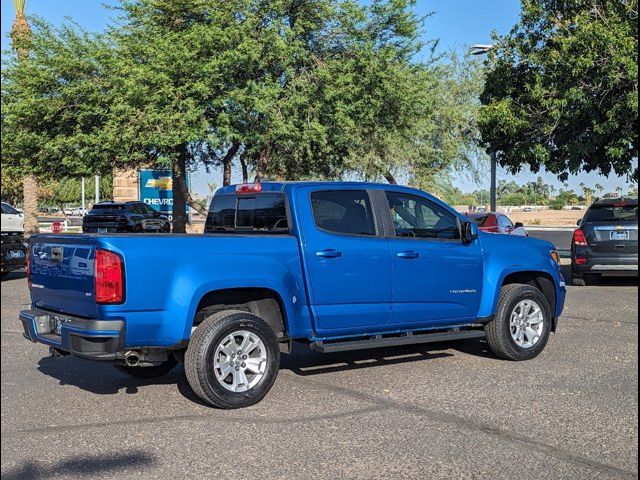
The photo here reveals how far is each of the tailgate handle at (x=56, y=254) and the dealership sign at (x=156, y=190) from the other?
3054 cm

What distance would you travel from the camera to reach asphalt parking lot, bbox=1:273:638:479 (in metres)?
4.76

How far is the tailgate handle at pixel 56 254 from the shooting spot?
611cm

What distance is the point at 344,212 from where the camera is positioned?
7145 millimetres

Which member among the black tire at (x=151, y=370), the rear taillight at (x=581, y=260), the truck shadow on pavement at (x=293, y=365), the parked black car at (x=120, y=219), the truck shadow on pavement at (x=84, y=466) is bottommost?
the truck shadow on pavement at (x=84, y=466)

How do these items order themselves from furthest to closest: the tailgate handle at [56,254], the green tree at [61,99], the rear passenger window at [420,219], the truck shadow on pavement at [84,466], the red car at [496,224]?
1. the green tree at [61,99]
2. the red car at [496,224]
3. the rear passenger window at [420,219]
4. the tailgate handle at [56,254]
5. the truck shadow on pavement at [84,466]

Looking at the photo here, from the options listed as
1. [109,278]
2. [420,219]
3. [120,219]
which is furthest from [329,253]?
[120,219]

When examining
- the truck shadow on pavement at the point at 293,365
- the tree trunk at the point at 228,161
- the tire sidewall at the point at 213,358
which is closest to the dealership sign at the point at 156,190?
the tree trunk at the point at 228,161

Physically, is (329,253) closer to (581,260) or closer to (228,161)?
(581,260)

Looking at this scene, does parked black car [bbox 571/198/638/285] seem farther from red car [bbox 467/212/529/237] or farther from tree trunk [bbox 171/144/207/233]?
tree trunk [bbox 171/144/207/233]

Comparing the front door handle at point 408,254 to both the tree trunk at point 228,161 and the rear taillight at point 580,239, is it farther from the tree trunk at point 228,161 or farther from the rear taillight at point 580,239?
the tree trunk at point 228,161

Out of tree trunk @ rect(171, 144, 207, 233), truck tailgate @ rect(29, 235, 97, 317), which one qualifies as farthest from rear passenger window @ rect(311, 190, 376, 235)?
tree trunk @ rect(171, 144, 207, 233)

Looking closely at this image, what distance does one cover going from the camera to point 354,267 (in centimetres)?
689

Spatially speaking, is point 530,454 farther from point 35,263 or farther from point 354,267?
point 35,263

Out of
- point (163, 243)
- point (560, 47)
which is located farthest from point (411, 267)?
point (560, 47)
